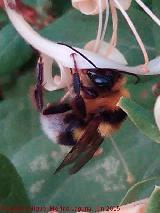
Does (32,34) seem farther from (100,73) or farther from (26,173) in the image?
(26,173)

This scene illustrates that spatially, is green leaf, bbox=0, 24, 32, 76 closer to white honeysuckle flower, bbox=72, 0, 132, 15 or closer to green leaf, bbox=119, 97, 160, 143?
white honeysuckle flower, bbox=72, 0, 132, 15

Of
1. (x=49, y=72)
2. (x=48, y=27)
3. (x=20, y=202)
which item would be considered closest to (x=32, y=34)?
(x=49, y=72)

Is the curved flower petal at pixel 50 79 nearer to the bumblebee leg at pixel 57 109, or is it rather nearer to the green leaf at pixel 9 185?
the bumblebee leg at pixel 57 109

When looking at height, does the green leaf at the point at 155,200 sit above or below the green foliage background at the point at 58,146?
above

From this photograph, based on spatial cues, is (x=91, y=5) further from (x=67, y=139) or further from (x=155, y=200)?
(x=155, y=200)

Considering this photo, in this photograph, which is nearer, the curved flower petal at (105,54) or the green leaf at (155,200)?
the green leaf at (155,200)

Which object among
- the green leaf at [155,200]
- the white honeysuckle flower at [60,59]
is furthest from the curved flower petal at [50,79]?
the green leaf at [155,200]

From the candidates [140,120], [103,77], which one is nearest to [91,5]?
[103,77]

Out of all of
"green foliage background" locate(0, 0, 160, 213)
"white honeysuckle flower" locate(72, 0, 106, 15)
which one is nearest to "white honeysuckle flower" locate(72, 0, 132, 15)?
"white honeysuckle flower" locate(72, 0, 106, 15)
